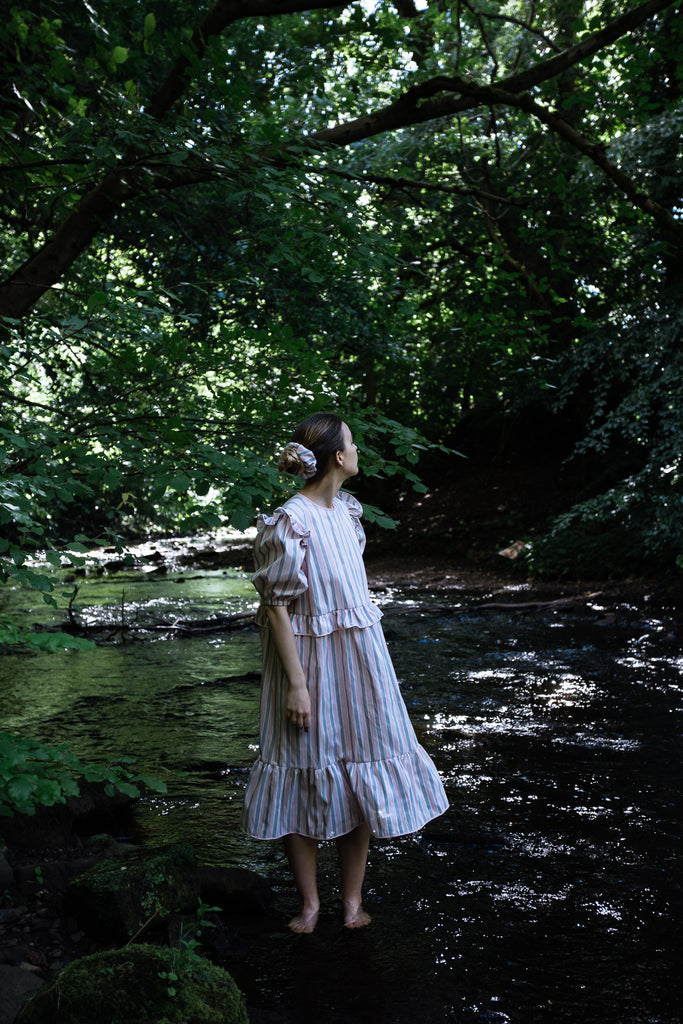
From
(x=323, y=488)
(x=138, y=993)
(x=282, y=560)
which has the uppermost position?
(x=323, y=488)

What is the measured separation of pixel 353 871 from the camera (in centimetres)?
319

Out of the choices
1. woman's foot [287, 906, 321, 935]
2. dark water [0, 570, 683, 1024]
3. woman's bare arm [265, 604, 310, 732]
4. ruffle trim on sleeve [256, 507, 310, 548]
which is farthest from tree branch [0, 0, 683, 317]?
woman's foot [287, 906, 321, 935]

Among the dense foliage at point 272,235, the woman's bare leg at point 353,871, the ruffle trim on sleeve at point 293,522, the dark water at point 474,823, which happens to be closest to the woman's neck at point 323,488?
the ruffle trim on sleeve at point 293,522

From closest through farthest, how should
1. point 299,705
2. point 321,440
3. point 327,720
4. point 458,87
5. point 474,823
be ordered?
1. point 299,705
2. point 327,720
3. point 321,440
4. point 474,823
5. point 458,87

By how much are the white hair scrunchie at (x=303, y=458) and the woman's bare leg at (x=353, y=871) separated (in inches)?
54.9

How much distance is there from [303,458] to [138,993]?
1.87m

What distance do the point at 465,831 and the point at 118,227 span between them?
799cm

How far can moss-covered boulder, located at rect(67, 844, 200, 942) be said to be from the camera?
9.75 feet

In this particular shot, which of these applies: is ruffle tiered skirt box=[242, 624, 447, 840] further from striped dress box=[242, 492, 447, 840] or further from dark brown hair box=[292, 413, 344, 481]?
dark brown hair box=[292, 413, 344, 481]

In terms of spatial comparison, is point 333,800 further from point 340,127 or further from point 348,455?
point 340,127

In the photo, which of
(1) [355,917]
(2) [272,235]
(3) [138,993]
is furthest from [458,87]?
(3) [138,993]

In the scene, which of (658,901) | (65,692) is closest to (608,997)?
(658,901)

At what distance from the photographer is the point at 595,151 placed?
22.6ft

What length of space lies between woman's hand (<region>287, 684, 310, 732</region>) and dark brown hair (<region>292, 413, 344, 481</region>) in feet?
2.81
